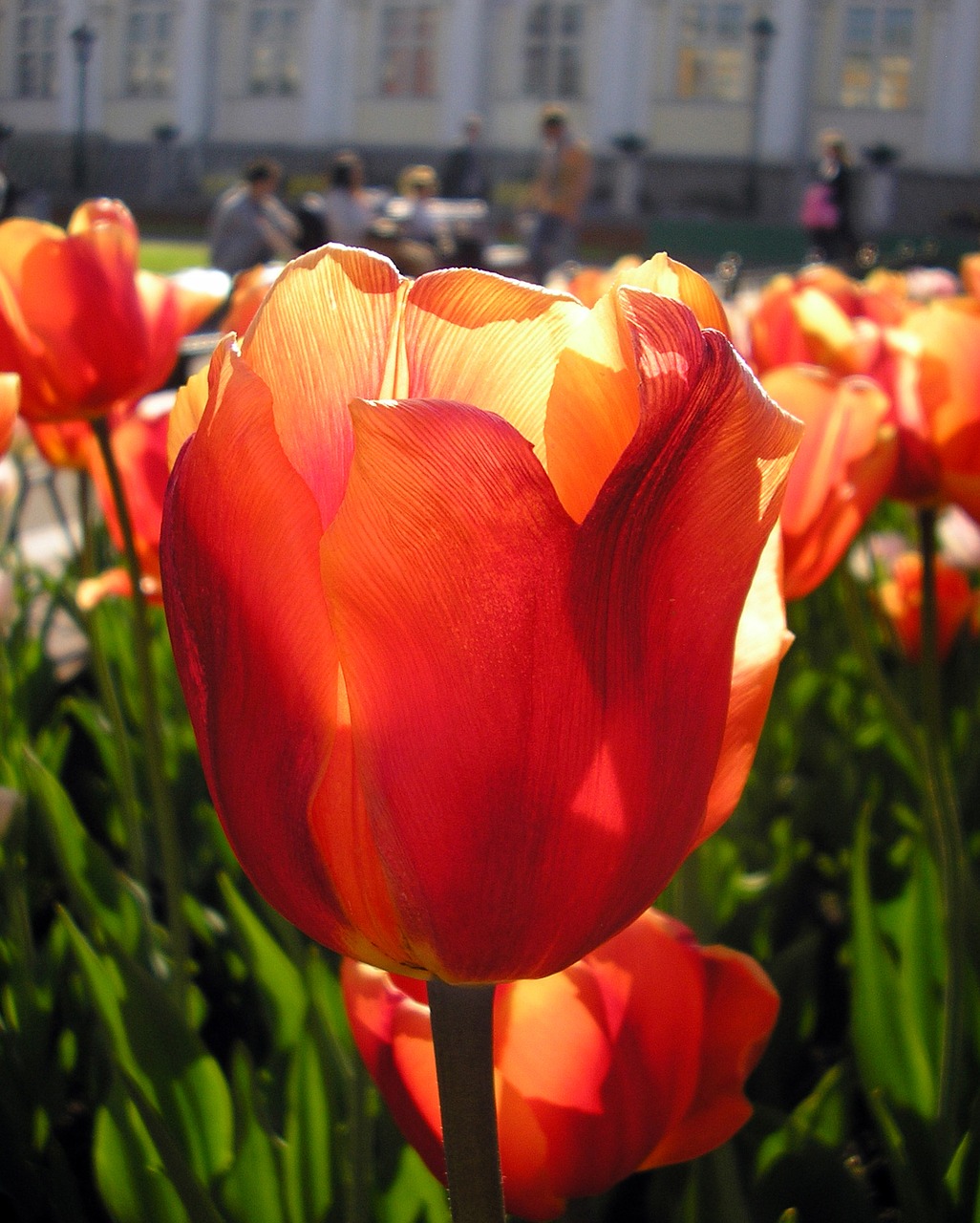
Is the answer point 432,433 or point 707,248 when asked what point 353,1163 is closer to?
point 432,433

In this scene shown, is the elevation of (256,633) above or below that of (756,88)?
below

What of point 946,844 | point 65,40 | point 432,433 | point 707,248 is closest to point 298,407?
point 432,433

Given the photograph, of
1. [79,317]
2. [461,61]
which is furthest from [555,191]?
[461,61]

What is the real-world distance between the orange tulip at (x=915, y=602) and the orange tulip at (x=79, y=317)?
95 centimetres

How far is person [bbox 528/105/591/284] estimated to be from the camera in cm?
956

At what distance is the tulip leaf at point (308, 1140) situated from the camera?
26.1 inches

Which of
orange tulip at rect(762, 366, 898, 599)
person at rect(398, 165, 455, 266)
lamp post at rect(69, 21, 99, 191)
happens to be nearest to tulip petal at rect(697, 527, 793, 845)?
orange tulip at rect(762, 366, 898, 599)

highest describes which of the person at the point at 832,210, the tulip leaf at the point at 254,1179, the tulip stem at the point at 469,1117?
the person at the point at 832,210

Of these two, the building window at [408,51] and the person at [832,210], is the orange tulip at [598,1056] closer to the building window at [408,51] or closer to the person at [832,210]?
the person at [832,210]

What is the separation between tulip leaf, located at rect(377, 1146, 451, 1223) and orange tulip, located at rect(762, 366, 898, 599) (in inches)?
13.3

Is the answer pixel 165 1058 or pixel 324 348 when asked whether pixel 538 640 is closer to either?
pixel 324 348

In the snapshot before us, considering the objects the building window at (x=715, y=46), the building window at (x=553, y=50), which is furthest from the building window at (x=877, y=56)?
the building window at (x=553, y=50)

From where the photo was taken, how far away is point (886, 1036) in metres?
0.81

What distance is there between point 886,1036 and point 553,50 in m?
24.7
